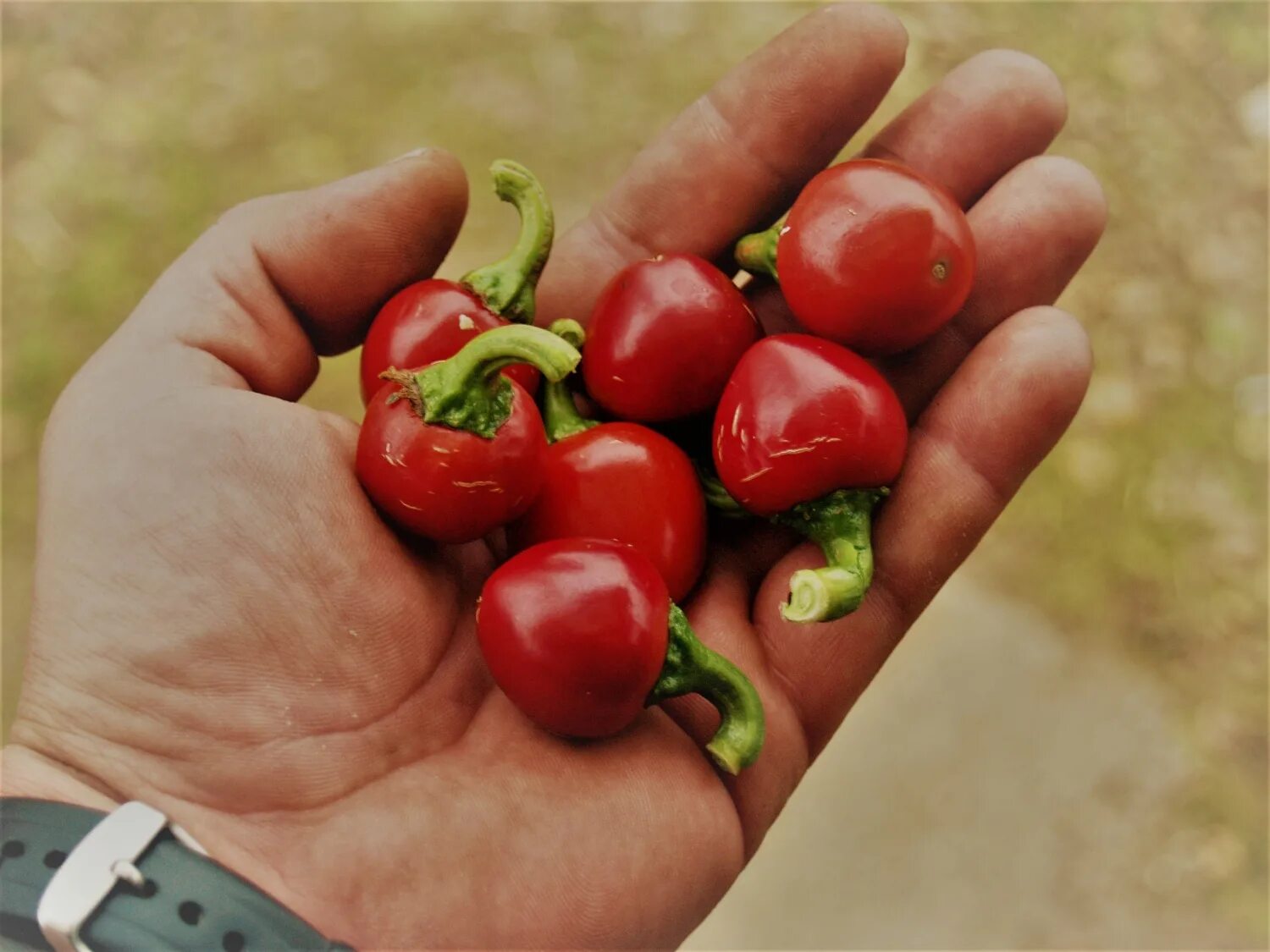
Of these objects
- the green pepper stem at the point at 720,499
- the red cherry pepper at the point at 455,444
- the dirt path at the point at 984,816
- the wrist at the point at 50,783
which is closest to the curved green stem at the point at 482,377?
the red cherry pepper at the point at 455,444

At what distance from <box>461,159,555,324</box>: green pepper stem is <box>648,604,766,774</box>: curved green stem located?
0.70m

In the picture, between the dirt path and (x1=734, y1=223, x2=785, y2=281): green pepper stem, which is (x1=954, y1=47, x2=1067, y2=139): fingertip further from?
the dirt path

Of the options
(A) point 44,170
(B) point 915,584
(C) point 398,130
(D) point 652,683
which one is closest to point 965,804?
(B) point 915,584

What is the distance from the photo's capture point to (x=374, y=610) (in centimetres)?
185

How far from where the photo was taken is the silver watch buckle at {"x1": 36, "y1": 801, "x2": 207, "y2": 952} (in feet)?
5.14

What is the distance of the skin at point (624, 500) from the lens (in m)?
1.97

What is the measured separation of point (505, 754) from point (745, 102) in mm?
1316

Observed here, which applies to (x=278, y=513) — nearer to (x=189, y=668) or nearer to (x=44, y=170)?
(x=189, y=668)

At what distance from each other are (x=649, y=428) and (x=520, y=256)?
395mm

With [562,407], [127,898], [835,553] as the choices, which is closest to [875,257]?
[835,553]

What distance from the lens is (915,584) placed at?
204 centimetres

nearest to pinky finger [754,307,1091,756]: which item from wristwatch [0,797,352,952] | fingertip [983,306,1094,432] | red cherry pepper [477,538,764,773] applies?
fingertip [983,306,1094,432]

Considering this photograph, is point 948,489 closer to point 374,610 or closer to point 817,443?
point 817,443

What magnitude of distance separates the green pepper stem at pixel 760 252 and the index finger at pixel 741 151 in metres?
0.14
